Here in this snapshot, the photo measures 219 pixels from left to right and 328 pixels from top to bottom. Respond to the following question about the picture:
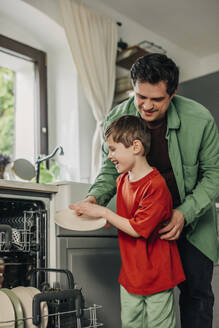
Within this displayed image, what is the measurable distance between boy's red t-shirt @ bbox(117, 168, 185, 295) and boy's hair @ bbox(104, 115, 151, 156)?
0.12m

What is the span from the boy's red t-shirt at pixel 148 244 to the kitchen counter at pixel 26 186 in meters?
0.42

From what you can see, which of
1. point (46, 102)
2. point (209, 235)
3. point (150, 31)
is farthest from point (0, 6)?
point (209, 235)

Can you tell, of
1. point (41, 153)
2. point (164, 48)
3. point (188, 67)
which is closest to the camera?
point (41, 153)

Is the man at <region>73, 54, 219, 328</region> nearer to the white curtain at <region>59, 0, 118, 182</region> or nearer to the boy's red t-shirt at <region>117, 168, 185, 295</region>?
the boy's red t-shirt at <region>117, 168, 185, 295</region>

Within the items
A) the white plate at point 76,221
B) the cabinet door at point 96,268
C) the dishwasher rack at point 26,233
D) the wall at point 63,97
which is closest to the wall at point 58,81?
the wall at point 63,97

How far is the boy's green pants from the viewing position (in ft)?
4.27

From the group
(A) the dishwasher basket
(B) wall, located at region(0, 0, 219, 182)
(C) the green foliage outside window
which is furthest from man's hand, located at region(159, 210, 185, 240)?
(C) the green foliage outside window

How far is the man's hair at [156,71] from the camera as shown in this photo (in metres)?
1.36

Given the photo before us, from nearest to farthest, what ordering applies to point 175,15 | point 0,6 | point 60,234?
point 60,234 < point 0,6 < point 175,15

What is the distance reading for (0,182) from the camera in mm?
1503

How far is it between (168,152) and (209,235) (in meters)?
0.34

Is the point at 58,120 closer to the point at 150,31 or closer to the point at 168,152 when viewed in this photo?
the point at 150,31

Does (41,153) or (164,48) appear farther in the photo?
(164,48)

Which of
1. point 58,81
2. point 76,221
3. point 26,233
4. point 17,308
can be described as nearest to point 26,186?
point 26,233
